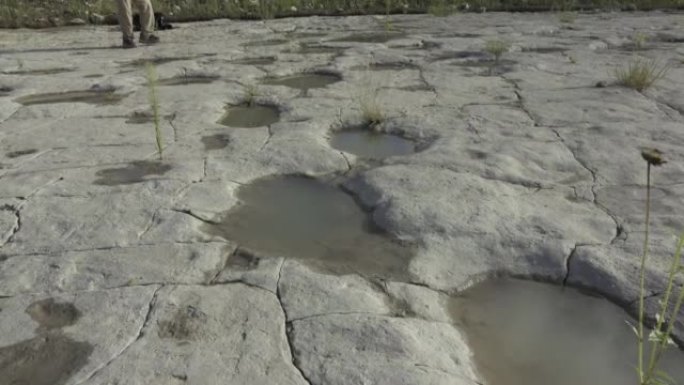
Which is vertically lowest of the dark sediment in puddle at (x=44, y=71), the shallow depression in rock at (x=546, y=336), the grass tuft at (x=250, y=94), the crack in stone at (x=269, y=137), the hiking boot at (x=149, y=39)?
the shallow depression in rock at (x=546, y=336)

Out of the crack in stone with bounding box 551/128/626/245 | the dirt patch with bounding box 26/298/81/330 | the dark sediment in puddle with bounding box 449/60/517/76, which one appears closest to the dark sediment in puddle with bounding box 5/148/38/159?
the dirt patch with bounding box 26/298/81/330

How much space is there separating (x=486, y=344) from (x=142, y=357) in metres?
0.94

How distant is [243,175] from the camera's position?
8.87 ft

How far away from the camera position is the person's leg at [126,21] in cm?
610

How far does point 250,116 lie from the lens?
370cm

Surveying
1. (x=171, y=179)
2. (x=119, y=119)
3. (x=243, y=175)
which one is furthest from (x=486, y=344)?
(x=119, y=119)

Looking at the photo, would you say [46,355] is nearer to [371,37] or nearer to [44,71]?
[44,71]

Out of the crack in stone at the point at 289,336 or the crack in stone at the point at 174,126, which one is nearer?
the crack in stone at the point at 289,336

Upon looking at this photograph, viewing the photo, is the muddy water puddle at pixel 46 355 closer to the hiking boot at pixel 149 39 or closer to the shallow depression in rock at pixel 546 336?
the shallow depression in rock at pixel 546 336

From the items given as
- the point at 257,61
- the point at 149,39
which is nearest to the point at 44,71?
the point at 149,39

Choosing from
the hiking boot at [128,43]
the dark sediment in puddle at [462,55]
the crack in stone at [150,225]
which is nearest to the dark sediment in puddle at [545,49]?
the dark sediment in puddle at [462,55]

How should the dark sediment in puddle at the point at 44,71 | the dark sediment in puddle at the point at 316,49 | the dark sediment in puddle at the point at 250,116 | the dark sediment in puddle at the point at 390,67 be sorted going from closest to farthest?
1. the dark sediment in puddle at the point at 250,116
2. the dark sediment in puddle at the point at 390,67
3. the dark sediment in puddle at the point at 44,71
4. the dark sediment in puddle at the point at 316,49

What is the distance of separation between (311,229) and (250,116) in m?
1.60

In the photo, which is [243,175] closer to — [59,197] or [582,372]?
[59,197]
